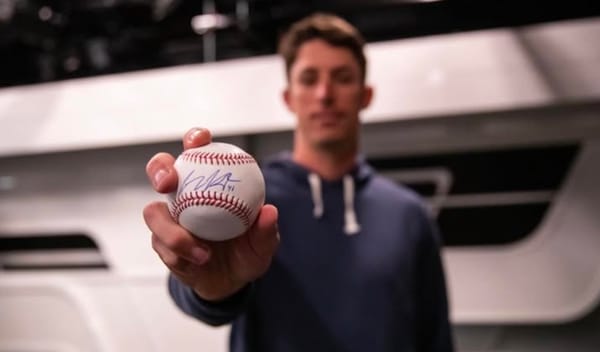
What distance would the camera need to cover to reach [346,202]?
0.99 metres

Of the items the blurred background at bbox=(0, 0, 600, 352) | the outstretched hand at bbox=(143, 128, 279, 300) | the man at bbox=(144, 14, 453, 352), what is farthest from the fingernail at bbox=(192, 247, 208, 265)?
the blurred background at bbox=(0, 0, 600, 352)

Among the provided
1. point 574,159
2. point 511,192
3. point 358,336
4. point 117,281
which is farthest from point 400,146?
point 117,281

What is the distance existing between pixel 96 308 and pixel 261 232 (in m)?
1.45

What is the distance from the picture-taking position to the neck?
0.99 metres

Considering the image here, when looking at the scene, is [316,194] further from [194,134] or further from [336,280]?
[194,134]

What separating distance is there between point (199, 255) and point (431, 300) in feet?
2.09

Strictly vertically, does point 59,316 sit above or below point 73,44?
below

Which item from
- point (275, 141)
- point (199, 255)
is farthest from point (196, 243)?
point (275, 141)

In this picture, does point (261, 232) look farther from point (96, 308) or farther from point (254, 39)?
point (96, 308)

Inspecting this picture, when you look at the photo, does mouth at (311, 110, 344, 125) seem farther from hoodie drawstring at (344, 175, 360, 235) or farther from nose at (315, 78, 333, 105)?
hoodie drawstring at (344, 175, 360, 235)

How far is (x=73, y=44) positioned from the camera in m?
1.97

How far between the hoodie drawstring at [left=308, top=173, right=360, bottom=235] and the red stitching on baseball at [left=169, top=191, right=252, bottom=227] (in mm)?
479

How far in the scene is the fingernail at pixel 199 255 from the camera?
1.64ft
